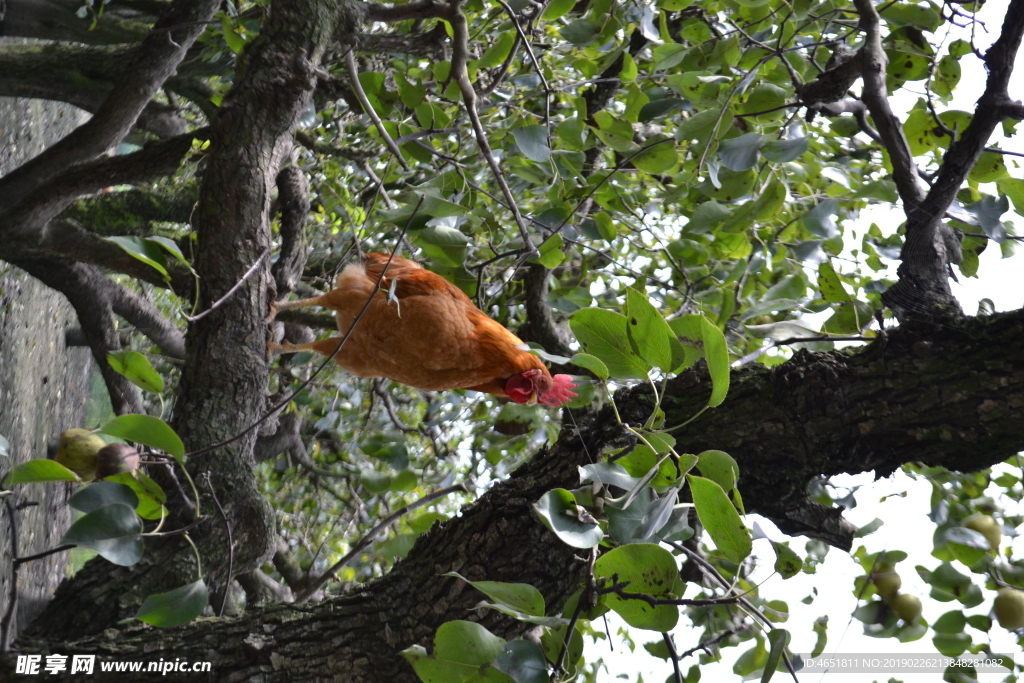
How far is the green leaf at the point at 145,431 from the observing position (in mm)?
1064

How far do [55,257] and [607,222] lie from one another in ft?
8.56

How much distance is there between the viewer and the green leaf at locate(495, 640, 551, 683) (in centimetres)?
83

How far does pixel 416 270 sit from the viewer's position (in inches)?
89.7

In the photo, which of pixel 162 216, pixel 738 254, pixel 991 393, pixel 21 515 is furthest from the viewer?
pixel 162 216

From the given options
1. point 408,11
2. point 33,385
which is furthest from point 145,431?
point 33,385

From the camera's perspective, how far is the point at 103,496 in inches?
43.4

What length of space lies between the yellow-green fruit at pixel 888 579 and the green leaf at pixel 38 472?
148cm

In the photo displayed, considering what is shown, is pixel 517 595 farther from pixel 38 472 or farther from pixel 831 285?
pixel 831 285

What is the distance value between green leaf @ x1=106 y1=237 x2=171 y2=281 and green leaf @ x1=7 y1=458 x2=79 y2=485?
Answer: 1.14ft

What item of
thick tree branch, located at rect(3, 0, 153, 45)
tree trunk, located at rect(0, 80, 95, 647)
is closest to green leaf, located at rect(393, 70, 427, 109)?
tree trunk, located at rect(0, 80, 95, 647)

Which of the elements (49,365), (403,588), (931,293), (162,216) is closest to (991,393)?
(931,293)

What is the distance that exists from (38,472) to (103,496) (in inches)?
3.9

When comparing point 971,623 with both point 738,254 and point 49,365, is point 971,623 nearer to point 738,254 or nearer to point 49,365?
point 738,254

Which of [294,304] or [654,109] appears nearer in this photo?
[654,109]
